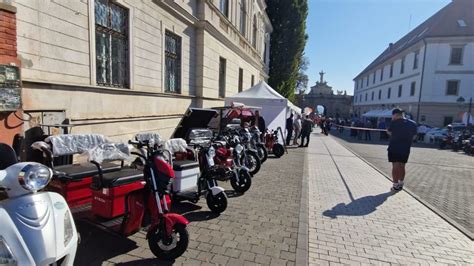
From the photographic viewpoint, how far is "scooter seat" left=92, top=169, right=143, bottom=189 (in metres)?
3.39

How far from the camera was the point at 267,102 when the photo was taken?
11.9 m

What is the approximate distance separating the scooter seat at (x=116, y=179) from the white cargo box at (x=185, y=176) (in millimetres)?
644

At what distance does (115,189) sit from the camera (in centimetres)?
338

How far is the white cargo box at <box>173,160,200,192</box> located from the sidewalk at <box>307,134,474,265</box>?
1.96m

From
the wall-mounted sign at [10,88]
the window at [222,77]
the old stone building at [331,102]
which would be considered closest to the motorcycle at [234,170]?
the wall-mounted sign at [10,88]

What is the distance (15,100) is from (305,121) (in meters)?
12.6

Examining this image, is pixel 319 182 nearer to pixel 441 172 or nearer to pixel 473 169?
pixel 441 172

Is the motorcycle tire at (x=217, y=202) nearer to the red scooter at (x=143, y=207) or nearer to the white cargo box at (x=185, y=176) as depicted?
the white cargo box at (x=185, y=176)

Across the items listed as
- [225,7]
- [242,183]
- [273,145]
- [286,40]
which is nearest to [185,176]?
[242,183]

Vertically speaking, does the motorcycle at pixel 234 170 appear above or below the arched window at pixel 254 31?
below

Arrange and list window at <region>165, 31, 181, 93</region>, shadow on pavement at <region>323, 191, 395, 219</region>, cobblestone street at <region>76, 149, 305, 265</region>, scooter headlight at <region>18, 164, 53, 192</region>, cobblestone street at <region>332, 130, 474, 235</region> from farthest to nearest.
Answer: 1. window at <region>165, 31, 181, 93</region>
2. cobblestone street at <region>332, 130, 474, 235</region>
3. shadow on pavement at <region>323, 191, 395, 219</region>
4. cobblestone street at <region>76, 149, 305, 265</region>
5. scooter headlight at <region>18, 164, 53, 192</region>

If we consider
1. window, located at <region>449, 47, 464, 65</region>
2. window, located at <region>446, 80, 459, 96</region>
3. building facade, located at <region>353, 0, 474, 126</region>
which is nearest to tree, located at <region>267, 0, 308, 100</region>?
building facade, located at <region>353, 0, 474, 126</region>

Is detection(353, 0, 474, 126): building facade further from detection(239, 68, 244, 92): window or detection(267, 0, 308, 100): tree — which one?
detection(239, 68, 244, 92): window

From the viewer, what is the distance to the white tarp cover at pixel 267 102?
11.9 metres
